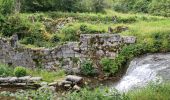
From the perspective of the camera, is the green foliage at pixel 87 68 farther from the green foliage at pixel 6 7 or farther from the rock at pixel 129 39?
the green foliage at pixel 6 7

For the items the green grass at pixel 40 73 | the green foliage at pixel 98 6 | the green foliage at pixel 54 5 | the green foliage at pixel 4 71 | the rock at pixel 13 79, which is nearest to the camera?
the rock at pixel 13 79

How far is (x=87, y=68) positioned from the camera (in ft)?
86.3

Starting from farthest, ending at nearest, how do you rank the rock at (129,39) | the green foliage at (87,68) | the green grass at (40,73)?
the rock at (129,39), the green foliage at (87,68), the green grass at (40,73)

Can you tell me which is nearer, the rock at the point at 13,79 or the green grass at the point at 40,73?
the rock at the point at 13,79

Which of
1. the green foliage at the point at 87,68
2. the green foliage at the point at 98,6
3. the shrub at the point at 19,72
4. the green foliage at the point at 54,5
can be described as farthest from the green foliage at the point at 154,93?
the green foliage at the point at 98,6

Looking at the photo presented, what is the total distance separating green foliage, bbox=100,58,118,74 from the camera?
25938 millimetres

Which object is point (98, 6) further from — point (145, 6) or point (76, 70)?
point (76, 70)

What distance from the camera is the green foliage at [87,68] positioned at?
2606 cm

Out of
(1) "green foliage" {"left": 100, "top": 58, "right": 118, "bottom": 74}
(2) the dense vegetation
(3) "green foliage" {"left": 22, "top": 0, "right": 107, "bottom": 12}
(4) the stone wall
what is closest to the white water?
(1) "green foliage" {"left": 100, "top": 58, "right": 118, "bottom": 74}

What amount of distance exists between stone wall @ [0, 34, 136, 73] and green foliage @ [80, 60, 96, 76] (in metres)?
0.41

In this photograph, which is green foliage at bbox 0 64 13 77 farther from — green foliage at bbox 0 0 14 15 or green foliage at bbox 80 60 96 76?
green foliage at bbox 0 0 14 15

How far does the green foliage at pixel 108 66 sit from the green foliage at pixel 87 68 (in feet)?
1.96

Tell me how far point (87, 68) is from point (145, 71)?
432 cm

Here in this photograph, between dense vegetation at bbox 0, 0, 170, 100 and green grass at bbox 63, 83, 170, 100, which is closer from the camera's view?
green grass at bbox 63, 83, 170, 100
